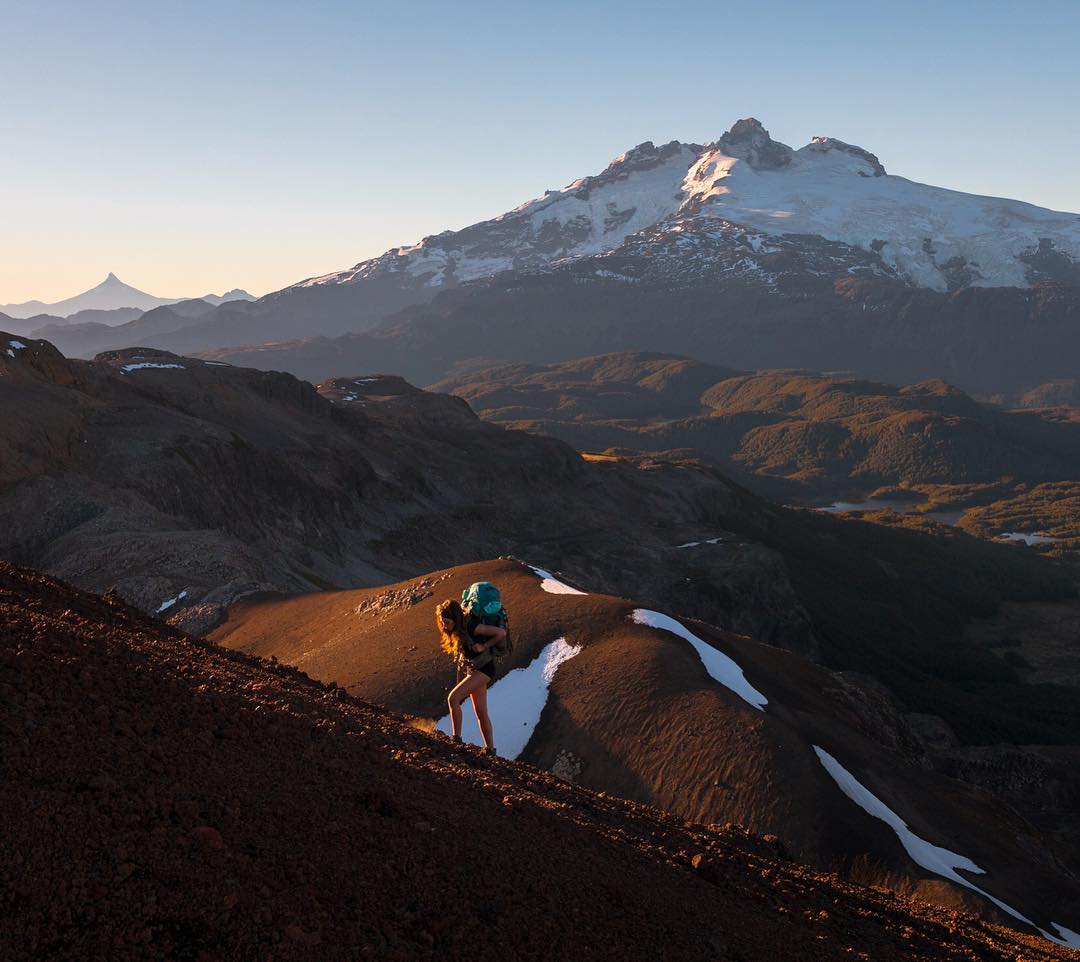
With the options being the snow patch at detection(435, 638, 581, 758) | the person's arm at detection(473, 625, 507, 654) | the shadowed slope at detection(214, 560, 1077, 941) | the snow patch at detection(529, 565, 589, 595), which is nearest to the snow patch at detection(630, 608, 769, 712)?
the shadowed slope at detection(214, 560, 1077, 941)

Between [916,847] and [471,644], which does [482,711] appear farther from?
[916,847]

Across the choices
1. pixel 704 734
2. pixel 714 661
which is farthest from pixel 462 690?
pixel 714 661

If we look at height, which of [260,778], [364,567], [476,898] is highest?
[260,778]

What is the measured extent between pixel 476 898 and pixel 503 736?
647 inches

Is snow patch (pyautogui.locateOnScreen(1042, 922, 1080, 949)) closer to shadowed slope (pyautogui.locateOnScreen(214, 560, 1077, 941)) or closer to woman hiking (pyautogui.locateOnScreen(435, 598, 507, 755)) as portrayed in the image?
shadowed slope (pyautogui.locateOnScreen(214, 560, 1077, 941))

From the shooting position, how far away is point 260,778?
9531 millimetres

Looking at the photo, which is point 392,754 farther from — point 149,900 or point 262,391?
point 262,391

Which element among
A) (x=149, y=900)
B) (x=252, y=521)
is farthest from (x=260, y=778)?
(x=252, y=521)

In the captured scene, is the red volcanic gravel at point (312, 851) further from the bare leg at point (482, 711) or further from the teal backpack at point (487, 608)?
the teal backpack at point (487, 608)

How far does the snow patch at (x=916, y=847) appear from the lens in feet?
66.5

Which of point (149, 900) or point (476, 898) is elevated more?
point (149, 900)

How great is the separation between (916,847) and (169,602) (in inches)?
1317

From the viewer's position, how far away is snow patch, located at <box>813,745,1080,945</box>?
20281 millimetres

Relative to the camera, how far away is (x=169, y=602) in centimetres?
4284
